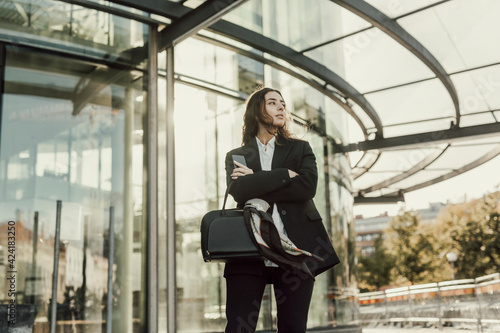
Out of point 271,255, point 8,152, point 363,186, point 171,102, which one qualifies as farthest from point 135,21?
point 363,186

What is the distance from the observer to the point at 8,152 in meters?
5.70

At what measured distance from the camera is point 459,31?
27.7 feet

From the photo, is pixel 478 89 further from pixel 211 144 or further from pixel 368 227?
pixel 368 227

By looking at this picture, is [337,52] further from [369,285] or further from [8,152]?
[369,285]

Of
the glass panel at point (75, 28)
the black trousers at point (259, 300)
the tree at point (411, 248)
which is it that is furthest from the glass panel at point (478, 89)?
the tree at point (411, 248)

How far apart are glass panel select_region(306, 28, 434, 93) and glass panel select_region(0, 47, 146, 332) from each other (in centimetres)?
359

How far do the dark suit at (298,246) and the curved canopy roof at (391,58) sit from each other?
3.84 m

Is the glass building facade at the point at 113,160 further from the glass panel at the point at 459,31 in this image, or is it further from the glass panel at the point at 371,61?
the glass panel at the point at 459,31

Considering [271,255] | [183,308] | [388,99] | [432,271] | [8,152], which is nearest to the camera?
[271,255]

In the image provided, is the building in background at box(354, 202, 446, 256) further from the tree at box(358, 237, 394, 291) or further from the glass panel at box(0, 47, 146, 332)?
the glass panel at box(0, 47, 146, 332)

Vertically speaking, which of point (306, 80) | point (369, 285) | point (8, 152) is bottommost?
point (369, 285)

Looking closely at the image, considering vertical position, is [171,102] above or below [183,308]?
above

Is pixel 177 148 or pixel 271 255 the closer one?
pixel 271 255

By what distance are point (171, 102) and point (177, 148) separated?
22.9 inches
